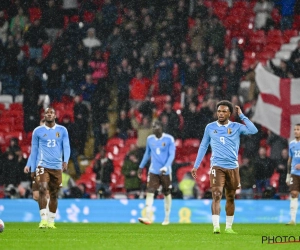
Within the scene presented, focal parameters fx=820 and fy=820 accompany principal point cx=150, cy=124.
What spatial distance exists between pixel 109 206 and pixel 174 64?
240 inches

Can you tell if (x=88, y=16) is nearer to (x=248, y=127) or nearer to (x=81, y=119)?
(x=81, y=119)

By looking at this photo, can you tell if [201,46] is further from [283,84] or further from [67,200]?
[67,200]

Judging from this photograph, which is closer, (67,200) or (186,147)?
(67,200)

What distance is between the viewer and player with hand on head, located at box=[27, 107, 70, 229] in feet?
52.2

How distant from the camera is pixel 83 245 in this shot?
1064cm

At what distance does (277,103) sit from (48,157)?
11157 mm

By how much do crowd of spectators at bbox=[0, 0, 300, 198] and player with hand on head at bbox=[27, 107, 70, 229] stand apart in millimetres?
6709

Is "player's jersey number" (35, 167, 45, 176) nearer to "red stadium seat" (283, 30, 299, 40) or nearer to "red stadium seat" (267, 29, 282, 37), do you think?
"red stadium seat" (267, 29, 282, 37)

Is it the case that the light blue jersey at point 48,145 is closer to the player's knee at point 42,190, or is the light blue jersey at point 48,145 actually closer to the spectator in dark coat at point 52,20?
the player's knee at point 42,190

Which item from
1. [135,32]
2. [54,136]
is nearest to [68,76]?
[135,32]

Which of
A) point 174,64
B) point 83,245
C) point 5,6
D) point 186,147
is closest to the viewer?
point 83,245

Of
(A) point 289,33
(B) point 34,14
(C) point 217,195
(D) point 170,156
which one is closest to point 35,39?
(B) point 34,14

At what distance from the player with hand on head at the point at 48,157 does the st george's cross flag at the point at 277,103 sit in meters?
9.91

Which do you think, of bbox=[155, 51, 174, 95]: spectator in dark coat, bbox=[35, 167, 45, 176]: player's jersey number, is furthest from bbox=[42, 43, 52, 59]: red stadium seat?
bbox=[35, 167, 45, 176]: player's jersey number
